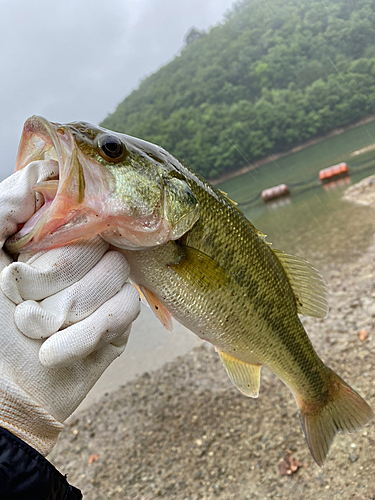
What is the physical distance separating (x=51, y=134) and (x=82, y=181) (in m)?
0.20

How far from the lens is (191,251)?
5.77 ft

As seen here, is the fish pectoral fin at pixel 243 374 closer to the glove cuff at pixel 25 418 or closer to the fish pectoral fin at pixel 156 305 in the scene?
the fish pectoral fin at pixel 156 305

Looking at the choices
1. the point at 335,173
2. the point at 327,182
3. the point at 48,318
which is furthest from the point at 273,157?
the point at 48,318

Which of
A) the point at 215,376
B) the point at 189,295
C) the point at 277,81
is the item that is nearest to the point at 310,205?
the point at 215,376

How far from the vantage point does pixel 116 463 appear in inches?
167

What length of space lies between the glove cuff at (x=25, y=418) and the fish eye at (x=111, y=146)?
36.3 inches

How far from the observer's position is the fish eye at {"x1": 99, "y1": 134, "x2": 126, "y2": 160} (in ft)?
4.85

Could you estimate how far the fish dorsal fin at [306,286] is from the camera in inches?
89.5

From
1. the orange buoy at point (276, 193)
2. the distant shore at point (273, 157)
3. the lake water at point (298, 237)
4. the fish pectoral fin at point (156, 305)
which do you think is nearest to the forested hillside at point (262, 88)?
the distant shore at point (273, 157)

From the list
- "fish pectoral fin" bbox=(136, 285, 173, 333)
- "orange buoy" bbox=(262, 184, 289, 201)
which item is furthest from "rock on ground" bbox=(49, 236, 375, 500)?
"orange buoy" bbox=(262, 184, 289, 201)

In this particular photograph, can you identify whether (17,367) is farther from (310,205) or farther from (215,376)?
(310,205)

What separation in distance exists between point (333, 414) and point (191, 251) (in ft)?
5.14

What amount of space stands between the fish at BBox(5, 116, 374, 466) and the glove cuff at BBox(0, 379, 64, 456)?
529 mm

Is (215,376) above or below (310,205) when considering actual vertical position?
above
